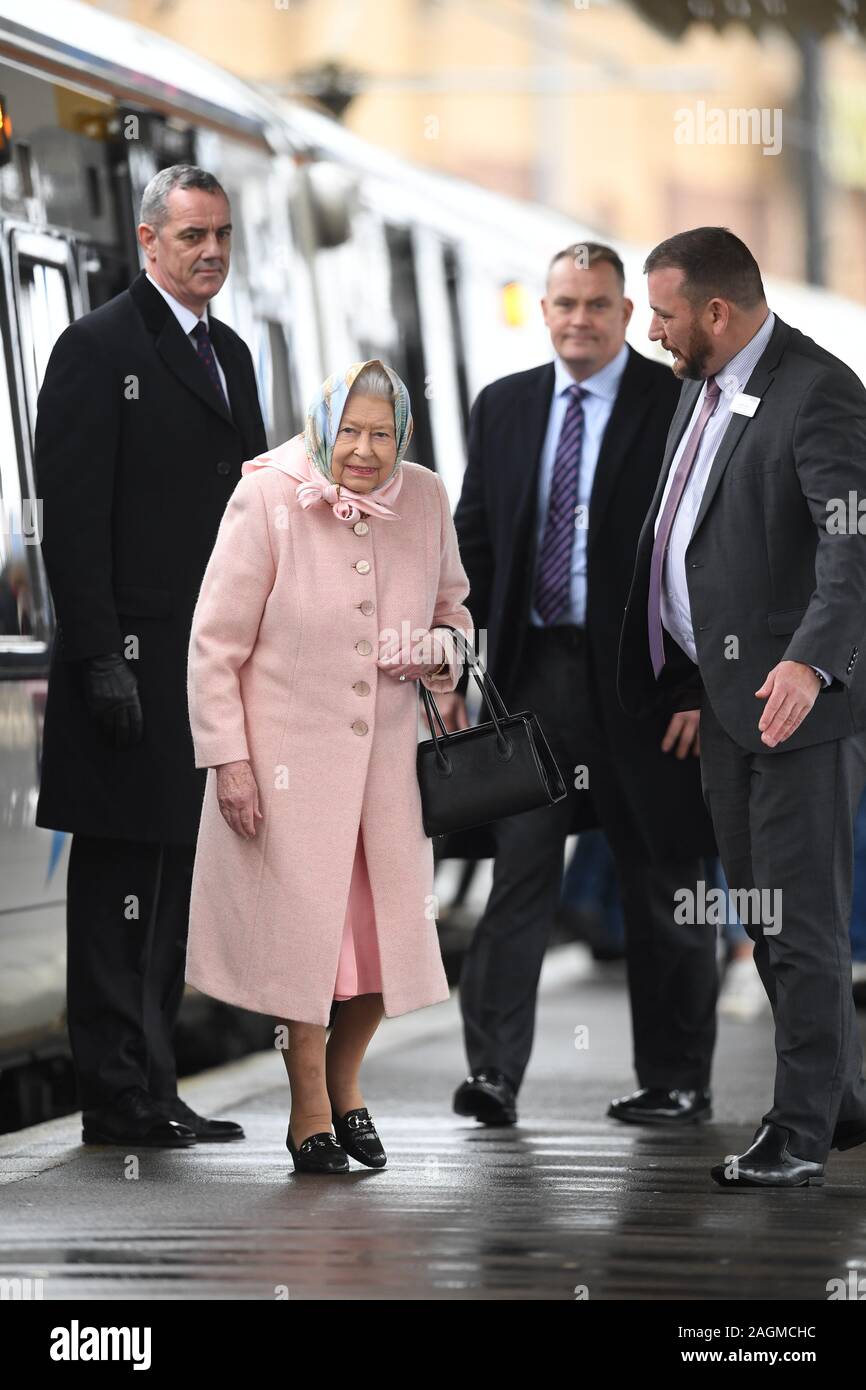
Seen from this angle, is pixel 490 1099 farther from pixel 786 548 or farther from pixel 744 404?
pixel 744 404

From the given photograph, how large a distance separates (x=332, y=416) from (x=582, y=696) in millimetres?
1460

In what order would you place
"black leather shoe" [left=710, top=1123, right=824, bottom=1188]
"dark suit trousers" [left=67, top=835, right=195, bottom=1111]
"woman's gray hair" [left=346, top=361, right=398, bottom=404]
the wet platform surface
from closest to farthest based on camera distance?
1. the wet platform surface
2. "black leather shoe" [left=710, top=1123, right=824, bottom=1188]
3. "woman's gray hair" [left=346, top=361, right=398, bottom=404]
4. "dark suit trousers" [left=67, top=835, right=195, bottom=1111]

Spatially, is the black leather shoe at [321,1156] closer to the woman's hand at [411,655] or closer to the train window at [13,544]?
the woman's hand at [411,655]

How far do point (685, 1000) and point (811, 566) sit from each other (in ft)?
5.84

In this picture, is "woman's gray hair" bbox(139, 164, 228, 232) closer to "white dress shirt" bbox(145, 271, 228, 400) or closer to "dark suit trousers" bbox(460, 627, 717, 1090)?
"white dress shirt" bbox(145, 271, 228, 400)

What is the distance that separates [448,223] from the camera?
37.5 feet

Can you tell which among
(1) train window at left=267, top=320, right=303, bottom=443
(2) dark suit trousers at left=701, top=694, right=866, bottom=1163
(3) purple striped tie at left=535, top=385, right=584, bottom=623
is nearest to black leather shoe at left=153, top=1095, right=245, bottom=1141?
(2) dark suit trousers at left=701, top=694, right=866, bottom=1163

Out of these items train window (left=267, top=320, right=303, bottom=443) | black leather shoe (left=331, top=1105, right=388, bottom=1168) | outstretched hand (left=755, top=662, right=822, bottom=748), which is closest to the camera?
outstretched hand (left=755, top=662, right=822, bottom=748)

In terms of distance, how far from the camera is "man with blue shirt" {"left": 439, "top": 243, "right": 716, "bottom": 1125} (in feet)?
22.0

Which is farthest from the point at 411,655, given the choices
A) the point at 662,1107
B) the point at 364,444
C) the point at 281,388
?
the point at 281,388

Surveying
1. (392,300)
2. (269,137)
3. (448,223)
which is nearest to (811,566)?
(269,137)

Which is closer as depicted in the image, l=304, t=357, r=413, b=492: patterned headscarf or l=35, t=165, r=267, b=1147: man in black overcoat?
l=304, t=357, r=413, b=492: patterned headscarf

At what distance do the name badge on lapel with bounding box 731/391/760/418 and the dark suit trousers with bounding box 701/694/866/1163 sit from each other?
24.8 inches
